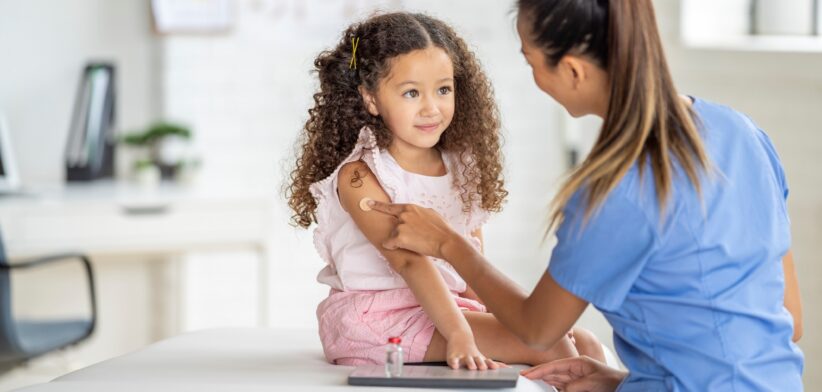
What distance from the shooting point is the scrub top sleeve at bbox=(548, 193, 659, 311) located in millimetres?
1442

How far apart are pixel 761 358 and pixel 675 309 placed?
0.45 feet

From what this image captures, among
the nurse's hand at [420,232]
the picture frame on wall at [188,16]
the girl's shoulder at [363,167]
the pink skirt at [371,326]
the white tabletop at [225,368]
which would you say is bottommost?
the white tabletop at [225,368]

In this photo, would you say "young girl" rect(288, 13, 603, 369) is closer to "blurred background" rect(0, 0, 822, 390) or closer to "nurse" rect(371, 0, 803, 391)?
"nurse" rect(371, 0, 803, 391)

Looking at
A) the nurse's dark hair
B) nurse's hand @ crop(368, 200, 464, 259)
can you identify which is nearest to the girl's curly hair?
nurse's hand @ crop(368, 200, 464, 259)

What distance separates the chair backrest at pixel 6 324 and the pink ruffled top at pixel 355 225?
1.43 meters

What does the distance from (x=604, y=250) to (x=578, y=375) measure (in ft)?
1.27

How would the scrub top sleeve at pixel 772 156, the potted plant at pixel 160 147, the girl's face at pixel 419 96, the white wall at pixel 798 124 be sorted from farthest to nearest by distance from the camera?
the potted plant at pixel 160 147 < the white wall at pixel 798 124 < the girl's face at pixel 419 96 < the scrub top sleeve at pixel 772 156

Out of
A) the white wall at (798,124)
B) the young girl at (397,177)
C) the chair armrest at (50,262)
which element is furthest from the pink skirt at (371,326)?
the white wall at (798,124)

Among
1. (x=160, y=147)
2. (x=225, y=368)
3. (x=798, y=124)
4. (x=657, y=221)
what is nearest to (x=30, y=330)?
(x=160, y=147)

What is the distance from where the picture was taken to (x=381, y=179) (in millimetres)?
1889

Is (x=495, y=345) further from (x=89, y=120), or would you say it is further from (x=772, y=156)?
(x=89, y=120)

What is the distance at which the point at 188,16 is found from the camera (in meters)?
4.11

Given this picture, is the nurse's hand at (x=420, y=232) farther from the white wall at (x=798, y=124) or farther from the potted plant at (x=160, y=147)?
the potted plant at (x=160, y=147)

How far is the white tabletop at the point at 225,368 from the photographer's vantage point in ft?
5.31
